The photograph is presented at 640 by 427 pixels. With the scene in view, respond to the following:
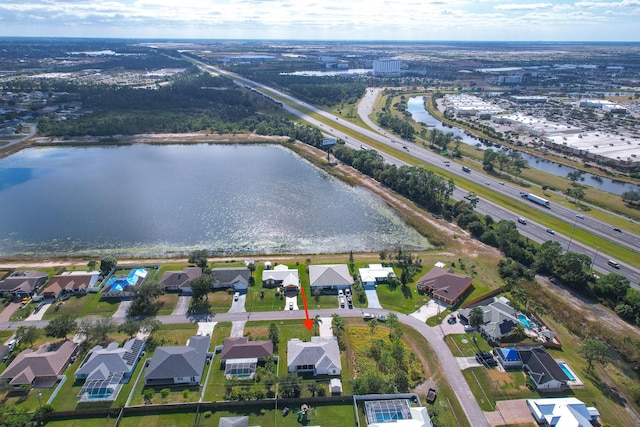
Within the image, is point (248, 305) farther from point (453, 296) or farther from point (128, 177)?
point (128, 177)

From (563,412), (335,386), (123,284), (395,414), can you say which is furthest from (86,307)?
(563,412)

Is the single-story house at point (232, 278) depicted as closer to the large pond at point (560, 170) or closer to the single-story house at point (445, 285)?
the single-story house at point (445, 285)

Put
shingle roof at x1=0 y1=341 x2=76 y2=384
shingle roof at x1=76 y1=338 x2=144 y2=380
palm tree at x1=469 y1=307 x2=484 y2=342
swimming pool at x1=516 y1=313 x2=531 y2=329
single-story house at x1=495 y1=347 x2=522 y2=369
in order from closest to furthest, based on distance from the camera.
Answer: shingle roof at x1=0 y1=341 x2=76 y2=384 < shingle roof at x1=76 y1=338 x2=144 y2=380 < single-story house at x1=495 y1=347 x2=522 y2=369 < palm tree at x1=469 y1=307 x2=484 y2=342 < swimming pool at x1=516 y1=313 x2=531 y2=329

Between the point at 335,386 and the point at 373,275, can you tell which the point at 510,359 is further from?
the point at 373,275

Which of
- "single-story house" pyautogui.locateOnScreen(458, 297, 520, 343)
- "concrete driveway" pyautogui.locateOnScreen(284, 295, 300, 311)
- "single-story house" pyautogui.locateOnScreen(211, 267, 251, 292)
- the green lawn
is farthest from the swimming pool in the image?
the green lawn

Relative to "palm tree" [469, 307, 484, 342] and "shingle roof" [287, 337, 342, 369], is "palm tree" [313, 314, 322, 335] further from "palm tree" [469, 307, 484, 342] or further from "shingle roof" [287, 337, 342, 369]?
"palm tree" [469, 307, 484, 342]

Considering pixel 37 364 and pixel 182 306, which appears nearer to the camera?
pixel 37 364

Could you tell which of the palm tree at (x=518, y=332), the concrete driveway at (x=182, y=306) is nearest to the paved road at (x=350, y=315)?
the concrete driveway at (x=182, y=306)
